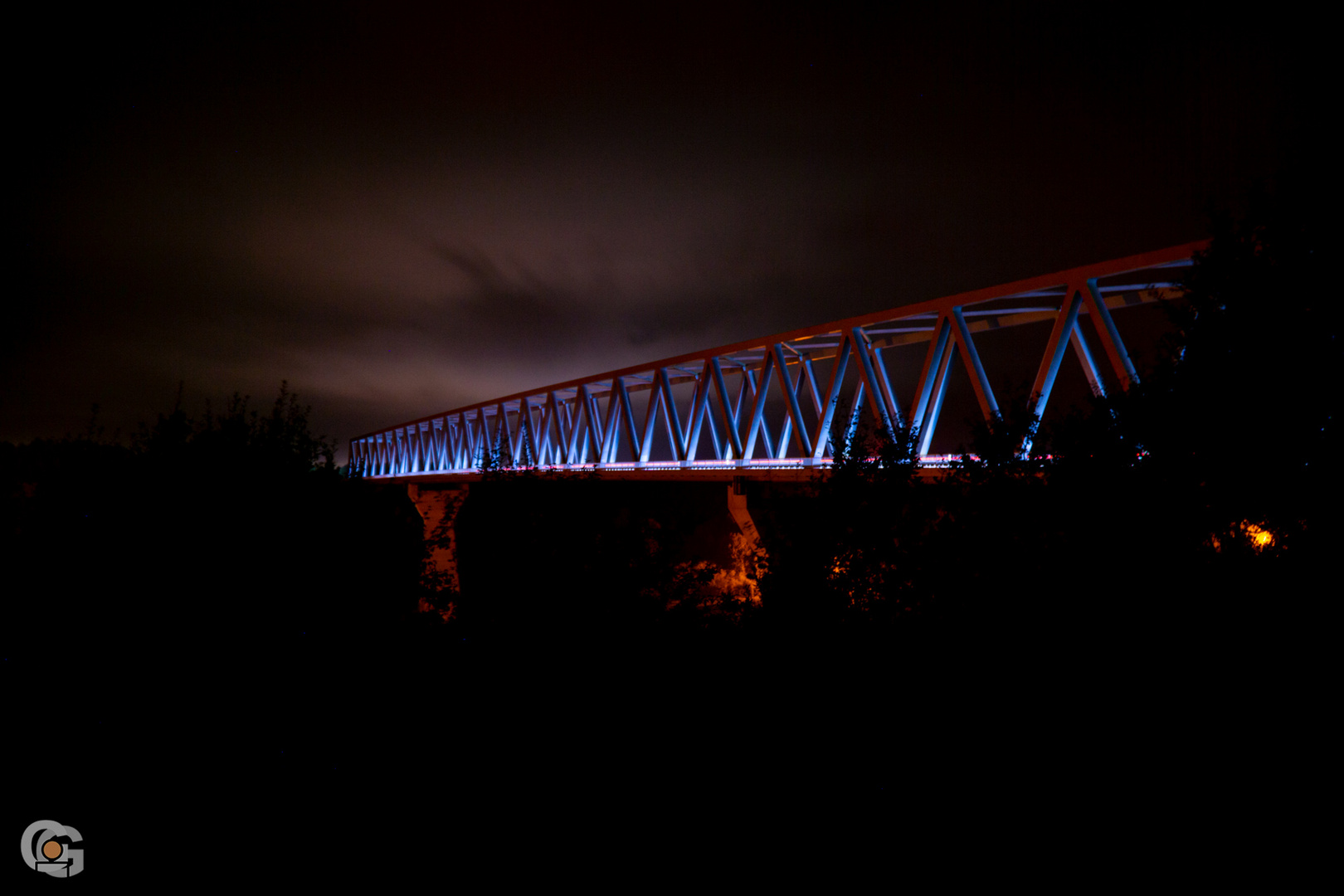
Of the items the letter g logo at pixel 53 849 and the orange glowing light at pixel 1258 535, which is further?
the orange glowing light at pixel 1258 535

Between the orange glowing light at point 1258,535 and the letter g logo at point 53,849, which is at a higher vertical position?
the orange glowing light at point 1258,535

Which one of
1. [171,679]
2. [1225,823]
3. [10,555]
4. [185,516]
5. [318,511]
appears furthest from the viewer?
[318,511]

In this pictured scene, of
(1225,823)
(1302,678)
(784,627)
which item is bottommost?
(1225,823)

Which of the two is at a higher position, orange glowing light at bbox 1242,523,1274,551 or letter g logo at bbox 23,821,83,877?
orange glowing light at bbox 1242,523,1274,551

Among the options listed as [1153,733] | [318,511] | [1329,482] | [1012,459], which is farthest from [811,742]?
[318,511]

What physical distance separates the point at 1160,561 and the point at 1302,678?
2.16 metres

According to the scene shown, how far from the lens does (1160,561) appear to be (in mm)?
10258

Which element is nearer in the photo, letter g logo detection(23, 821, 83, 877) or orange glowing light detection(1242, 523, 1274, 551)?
letter g logo detection(23, 821, 83, 877)

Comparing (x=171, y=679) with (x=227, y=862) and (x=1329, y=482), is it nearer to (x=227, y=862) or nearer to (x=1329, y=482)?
(x=227, y=862)

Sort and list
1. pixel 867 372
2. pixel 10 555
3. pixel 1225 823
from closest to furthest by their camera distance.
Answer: pixel 1225 823 → pixel 10 555 → pixel 867 372

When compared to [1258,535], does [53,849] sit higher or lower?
lower

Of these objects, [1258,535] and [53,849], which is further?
[1258,535]

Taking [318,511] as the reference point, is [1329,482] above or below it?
below

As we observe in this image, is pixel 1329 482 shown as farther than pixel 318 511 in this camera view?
No
